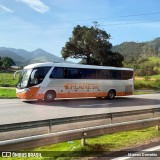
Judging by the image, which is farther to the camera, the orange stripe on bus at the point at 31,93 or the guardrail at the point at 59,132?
the orange stripe on bus at the point at 31,93

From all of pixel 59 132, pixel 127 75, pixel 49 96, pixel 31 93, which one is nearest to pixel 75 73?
pixel 49 96

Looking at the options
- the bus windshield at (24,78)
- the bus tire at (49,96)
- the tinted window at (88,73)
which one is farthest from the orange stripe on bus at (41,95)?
the tinted window at (88,73)

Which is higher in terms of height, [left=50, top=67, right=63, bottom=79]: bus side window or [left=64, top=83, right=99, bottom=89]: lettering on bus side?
[left=50, top=67, right=63, bottom=79]: bus side window

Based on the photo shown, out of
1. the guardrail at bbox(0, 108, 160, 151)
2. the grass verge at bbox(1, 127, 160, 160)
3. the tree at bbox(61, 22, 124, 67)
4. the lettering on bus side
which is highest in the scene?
the tree at bbox(61, 22, 124, 67)

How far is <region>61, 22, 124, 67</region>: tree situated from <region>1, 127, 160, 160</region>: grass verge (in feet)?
147

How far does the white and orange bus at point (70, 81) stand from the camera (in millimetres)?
22562

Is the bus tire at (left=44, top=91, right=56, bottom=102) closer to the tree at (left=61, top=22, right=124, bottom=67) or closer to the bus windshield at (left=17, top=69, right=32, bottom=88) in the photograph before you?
the bus windshield at (left=17, top=69, right=32, bottom=88)

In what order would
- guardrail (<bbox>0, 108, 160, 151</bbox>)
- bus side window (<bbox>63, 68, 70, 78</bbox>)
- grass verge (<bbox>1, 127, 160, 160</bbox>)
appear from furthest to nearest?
bus side window (<bbox>63, 68, 70, 78</bbox>) < grass verge (<bbox>1, 127, 160, 160</bbox>) < guardrail (<bbox>0, 108, 160, 151</bbox>)

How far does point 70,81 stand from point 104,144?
15.6m

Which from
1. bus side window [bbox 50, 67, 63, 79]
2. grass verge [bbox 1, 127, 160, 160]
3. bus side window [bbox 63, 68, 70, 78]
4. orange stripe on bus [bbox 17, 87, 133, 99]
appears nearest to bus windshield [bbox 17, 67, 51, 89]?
orange stripe on bus [bbox 17, 87, 133, 99]

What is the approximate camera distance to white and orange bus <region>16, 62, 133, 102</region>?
22562mm

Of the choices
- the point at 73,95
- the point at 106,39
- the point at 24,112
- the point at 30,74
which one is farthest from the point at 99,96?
the point at 106,39

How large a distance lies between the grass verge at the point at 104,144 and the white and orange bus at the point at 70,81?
40.2 ft

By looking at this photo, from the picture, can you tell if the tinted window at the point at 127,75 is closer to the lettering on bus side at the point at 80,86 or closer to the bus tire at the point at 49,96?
the lettering on bus side at the point at 80,86
